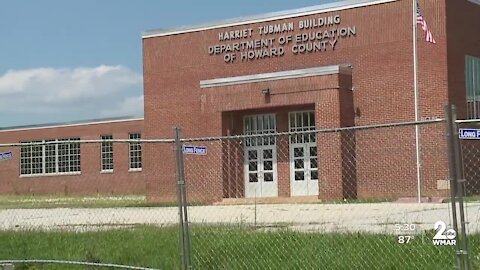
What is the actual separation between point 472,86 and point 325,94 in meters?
6.52

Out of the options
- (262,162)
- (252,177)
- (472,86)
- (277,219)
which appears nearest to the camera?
(277,219)

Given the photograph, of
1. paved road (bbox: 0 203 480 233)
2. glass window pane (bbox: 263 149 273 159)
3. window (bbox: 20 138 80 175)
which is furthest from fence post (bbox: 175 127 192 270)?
glass window pane (bbox: 263 149 273 159)

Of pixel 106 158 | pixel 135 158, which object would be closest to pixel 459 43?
pixel 135 158

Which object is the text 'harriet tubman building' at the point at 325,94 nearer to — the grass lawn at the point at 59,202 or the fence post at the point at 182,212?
the grass lawn at the point at 59,202

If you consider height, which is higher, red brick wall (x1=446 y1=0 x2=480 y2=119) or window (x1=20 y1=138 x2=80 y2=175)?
red brick wall (x1=446 y1=0 x2=480 y2=119)

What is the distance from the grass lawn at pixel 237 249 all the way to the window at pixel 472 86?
20681 mm

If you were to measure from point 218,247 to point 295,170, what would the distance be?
21.0 m

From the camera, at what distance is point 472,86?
3250 cm

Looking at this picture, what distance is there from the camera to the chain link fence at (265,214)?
400 inches

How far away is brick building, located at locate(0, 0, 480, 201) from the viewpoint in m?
29.8

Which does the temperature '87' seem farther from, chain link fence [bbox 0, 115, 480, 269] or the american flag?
the american flag

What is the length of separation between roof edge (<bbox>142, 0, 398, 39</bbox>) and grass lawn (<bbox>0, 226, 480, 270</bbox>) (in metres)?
19.9

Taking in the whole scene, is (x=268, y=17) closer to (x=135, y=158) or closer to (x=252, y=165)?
(x=252, y=165)

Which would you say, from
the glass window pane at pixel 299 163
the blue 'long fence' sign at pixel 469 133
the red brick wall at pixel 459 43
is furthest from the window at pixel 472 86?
the blue 'long fence' sign at pixel 469 133
